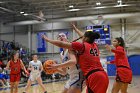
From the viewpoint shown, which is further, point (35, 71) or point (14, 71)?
point (35, 71)

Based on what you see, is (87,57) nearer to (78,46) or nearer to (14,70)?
(78,46)

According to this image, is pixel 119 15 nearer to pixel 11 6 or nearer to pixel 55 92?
pixel 11 6

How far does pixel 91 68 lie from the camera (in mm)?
4395

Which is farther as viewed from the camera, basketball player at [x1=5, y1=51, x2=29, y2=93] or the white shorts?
the white shorts

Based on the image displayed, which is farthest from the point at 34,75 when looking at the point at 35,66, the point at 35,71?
the point at 35,66

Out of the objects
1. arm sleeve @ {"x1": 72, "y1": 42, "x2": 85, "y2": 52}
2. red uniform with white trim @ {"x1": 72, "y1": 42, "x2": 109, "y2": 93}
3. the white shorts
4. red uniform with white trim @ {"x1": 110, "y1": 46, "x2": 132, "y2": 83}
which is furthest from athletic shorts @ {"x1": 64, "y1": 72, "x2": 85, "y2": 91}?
the white shorts

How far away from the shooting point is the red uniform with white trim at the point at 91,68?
14.2 feet

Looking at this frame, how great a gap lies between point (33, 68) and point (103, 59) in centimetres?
1595

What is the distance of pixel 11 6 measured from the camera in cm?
2445

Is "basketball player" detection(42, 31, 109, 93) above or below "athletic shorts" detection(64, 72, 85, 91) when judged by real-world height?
above

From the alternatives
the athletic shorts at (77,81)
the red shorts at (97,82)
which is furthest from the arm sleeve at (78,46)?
the athletic shorts at (77,81)

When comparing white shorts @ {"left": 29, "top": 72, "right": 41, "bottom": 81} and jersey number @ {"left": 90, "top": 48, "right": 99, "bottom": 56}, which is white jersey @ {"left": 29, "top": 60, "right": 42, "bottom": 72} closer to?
white shorts @ {"left": 29, "top": 72, "right": 41, "bottom": 81}

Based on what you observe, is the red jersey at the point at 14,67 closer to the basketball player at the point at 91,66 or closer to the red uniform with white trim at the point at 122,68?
the red uniform with white trim at the point at 122,68

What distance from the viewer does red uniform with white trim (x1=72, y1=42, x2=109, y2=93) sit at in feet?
14.2
